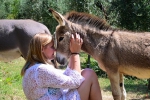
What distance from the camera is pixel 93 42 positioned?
474cm

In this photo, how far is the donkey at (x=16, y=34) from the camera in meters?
6.22

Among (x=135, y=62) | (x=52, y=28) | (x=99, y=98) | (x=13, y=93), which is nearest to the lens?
(x=99, y=98)

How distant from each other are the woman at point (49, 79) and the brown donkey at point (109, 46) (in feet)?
3.60

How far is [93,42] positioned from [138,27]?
354 centimetres

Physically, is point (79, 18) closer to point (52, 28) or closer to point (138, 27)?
point (138, 27)

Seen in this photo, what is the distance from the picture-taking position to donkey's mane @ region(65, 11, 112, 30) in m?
4.81

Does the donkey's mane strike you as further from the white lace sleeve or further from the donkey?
the white lace sleeve

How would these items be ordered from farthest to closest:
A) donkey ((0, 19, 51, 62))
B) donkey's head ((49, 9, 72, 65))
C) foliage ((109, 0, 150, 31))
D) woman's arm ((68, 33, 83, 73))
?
foliage ((109, 0, 150, 31)), donkey ((0, 19, 51, 62)), donkey's head ((49, 9, 72, 65)), woman's arm ((68, 33, 83, 73))

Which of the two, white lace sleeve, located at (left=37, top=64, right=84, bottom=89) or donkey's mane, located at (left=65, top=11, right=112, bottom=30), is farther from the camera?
donkey's mane, located at (left=65, top=11, right=112, bottom=30)

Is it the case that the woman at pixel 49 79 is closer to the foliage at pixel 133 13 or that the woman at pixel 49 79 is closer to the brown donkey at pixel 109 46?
the brown donkey at pixel 109 46

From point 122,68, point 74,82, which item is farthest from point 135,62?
point 74,82

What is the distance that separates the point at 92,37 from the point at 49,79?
5.79 feet

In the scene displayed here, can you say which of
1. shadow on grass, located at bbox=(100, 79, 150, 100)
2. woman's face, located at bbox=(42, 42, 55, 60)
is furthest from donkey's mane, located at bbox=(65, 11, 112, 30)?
shadow on grass, located at bbox=(100, 79, 150, 100)

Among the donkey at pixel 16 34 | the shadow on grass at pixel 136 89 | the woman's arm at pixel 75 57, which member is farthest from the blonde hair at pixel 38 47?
the shadow on grass at pixel 136 89
